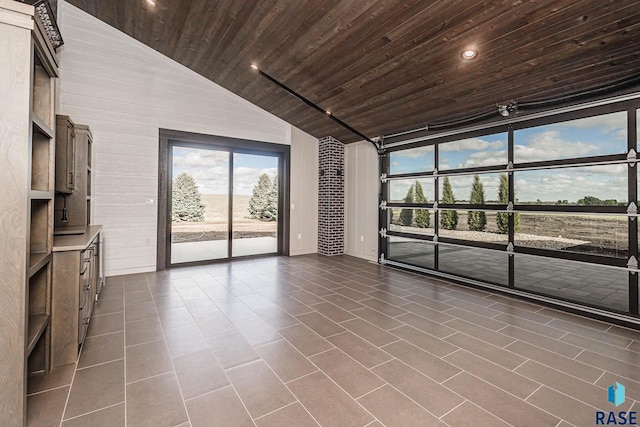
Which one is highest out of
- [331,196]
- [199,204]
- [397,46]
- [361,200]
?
[397,46]

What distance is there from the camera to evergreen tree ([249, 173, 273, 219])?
6652mm

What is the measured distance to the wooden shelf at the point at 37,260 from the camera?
1.96 meters

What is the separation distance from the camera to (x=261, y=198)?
6.79 m

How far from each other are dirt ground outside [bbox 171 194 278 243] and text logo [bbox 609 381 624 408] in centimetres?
581

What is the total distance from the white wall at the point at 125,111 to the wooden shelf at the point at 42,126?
3.11 metres

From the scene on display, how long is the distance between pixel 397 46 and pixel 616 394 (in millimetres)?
3720

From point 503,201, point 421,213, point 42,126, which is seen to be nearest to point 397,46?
point 503,201

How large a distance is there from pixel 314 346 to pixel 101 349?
74.8 inches

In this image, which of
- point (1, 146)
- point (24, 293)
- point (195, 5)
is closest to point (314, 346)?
point (24, 293)

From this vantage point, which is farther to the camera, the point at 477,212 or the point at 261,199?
the point at 261,199

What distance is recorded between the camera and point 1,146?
66.7 inches

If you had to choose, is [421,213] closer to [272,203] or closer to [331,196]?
[331,196]

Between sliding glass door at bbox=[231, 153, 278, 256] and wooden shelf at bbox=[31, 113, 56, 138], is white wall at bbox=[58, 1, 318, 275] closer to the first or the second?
sliding glass door at bbox=[231, 153, 278, 256]

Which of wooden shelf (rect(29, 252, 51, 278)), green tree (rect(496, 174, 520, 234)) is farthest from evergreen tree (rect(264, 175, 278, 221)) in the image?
wooden shelf (rect(29, 252, 51, 278))
